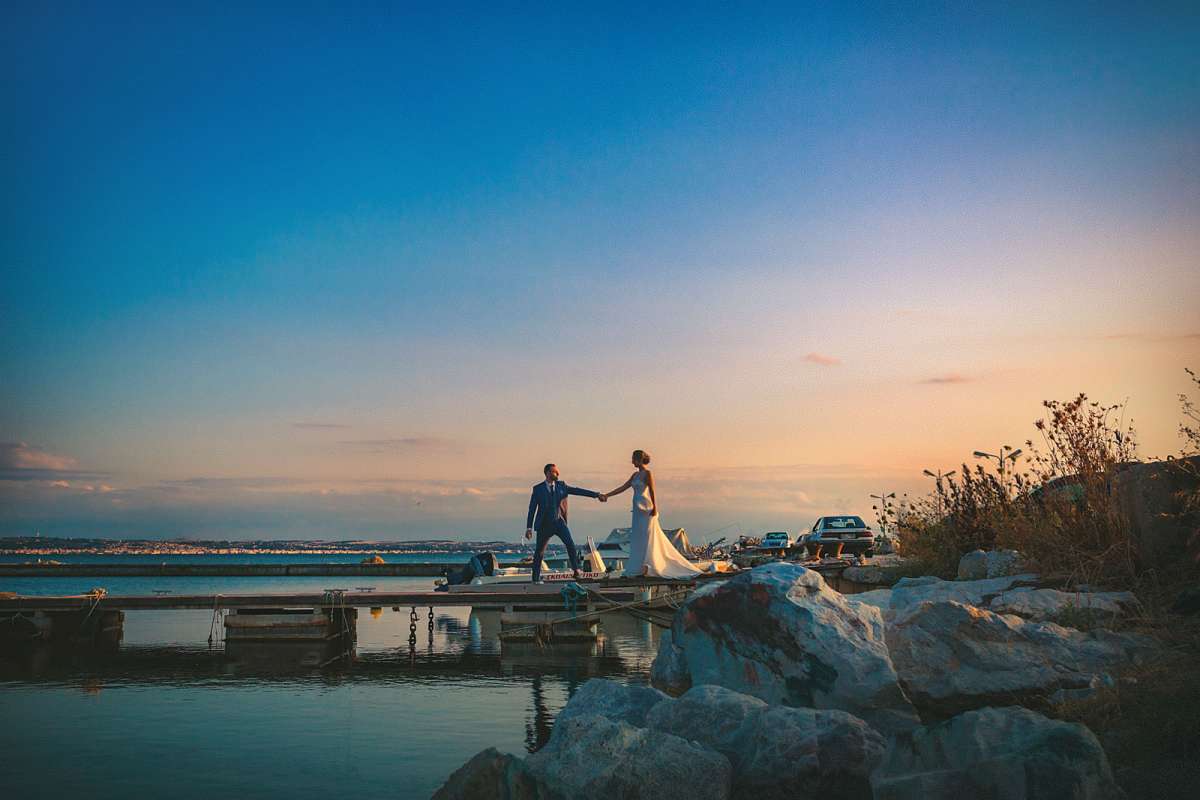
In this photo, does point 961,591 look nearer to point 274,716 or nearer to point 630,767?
point 630,767

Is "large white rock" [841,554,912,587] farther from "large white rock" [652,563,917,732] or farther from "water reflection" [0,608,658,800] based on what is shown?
"large white rock" [652,563,917,732]

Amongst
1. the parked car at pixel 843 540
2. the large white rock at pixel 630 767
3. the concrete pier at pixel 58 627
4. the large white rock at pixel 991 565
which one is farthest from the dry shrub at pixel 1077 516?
the parked car at pixel 843 540


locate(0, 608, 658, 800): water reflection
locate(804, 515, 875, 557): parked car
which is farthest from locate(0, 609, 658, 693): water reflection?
locate(804, 515, 875, 557): parked car

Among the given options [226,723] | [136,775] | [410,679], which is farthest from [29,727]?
[410,679]

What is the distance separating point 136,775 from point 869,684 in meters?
7.69

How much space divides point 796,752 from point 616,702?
6.87 feet

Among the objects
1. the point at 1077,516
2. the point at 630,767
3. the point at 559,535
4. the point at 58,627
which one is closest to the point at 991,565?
the point at 1077,516

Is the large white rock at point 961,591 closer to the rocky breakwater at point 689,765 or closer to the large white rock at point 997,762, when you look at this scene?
the rocky breakwater at point 689,765

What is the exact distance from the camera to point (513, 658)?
18703mm

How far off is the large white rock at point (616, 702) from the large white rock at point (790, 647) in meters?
0.94

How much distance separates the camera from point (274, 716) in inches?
512

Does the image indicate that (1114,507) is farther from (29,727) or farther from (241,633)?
(241,633)

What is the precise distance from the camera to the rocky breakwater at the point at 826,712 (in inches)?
208

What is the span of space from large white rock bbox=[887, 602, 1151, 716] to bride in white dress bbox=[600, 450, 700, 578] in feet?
34.3
